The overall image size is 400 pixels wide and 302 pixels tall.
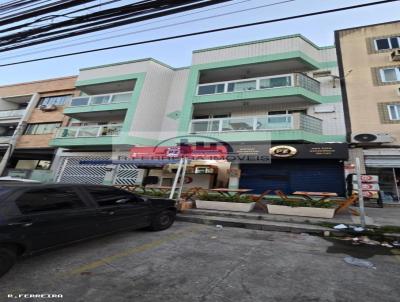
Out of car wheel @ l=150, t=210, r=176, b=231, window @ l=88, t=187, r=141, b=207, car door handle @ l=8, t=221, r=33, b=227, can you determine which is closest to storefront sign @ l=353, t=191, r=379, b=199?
car wheel @ l=150, t=210, r=176, b=231

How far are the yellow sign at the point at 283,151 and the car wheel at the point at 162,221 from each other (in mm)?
7926

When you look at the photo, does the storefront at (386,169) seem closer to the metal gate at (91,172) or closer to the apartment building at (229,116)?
the apartment building at (229,116)

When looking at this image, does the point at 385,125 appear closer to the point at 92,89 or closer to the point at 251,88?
the point at 251,88

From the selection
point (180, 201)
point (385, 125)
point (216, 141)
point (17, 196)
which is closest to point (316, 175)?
point (385, 125)

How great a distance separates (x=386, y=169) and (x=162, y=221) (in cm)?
1310

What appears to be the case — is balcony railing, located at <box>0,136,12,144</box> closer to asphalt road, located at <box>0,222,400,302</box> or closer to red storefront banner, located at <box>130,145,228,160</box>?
red storefront banner, located at <box>130,145,228,160</box>

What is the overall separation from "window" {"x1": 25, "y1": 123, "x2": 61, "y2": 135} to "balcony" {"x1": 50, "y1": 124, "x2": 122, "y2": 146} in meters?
3.69

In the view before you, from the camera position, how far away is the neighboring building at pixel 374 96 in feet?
41.8

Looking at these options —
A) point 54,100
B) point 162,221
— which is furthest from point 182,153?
point 54,100

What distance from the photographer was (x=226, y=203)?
9.22m

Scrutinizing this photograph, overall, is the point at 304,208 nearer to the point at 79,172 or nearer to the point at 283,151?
the point at 283,151

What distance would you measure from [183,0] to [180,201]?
22.2 feet

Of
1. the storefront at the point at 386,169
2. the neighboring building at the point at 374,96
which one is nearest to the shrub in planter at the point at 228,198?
the neighboring building at the point at 374,96

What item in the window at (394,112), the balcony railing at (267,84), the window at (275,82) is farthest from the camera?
the window at (275,82)
